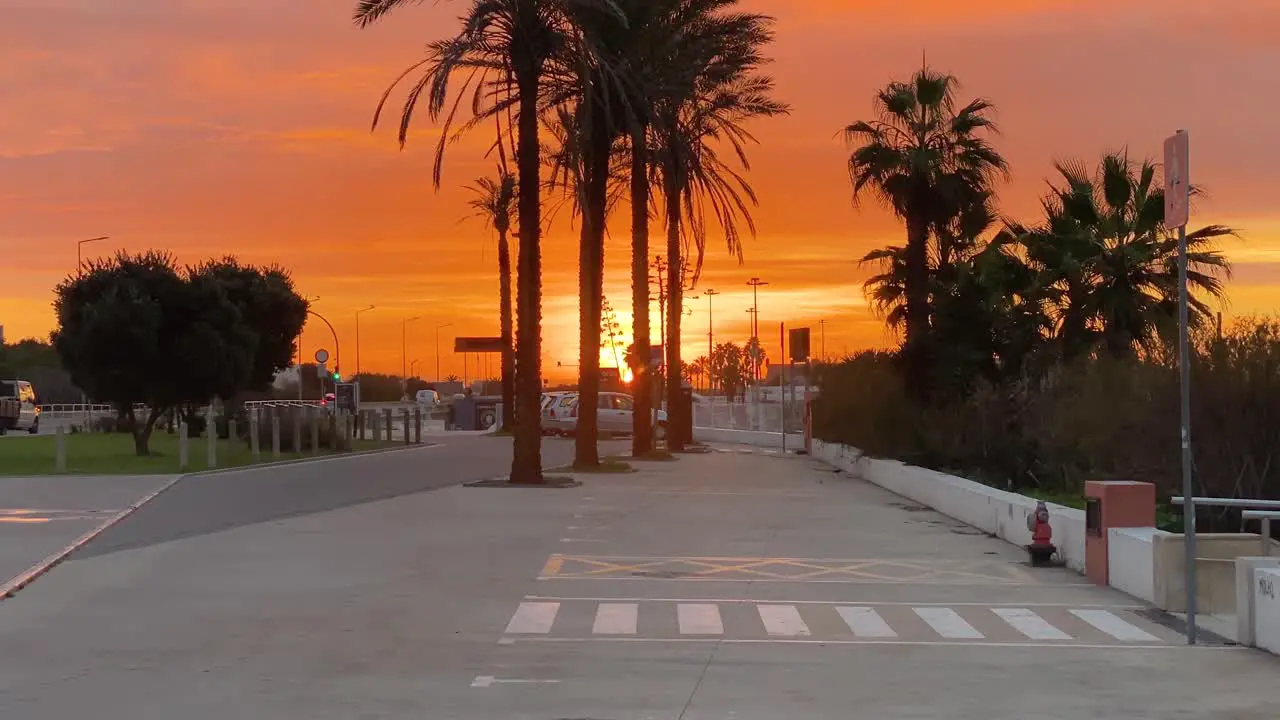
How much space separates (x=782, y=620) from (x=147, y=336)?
118 ft

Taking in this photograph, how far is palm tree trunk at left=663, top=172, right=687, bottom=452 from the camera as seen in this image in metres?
49.2

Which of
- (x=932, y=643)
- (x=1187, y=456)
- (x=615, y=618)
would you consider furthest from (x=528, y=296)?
(x=1187, y=456)

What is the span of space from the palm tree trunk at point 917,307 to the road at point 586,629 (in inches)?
481

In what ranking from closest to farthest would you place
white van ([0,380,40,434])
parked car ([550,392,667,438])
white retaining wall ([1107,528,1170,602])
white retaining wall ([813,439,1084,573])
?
white retaining wall ([1107,528,1170,602]) < white retaining wall ([813,439,1084,573]) < parked car ([550,392,667,438]) < white van ([0,380,40,434])

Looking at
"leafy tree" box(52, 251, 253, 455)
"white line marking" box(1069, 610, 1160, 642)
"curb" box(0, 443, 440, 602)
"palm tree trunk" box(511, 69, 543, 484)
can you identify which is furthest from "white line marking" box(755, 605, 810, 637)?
"leafy tree" box(52, 251, 253, 455)

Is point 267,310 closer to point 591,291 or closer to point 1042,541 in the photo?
point 591,291

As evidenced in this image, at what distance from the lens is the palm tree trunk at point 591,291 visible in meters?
36.4

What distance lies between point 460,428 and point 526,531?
193 ft

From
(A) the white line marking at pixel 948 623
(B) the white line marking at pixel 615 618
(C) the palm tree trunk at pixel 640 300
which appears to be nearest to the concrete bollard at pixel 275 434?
(C) the palm tree trunk at pixel 640 300

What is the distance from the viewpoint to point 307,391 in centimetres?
12181

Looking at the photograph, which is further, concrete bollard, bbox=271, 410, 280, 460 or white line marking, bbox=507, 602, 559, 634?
concrete bollard, bbox=271, 410, 280, 460

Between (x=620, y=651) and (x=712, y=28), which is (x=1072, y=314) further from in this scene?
(x=620, y=651)

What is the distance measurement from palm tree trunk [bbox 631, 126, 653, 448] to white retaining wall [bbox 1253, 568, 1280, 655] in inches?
1173

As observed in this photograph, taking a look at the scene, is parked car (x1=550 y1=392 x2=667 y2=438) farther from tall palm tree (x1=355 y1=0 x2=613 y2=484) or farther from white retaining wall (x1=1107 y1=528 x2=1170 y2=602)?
white retaining wall (x1=1107 y1=528 x2=1170 y2=602)
